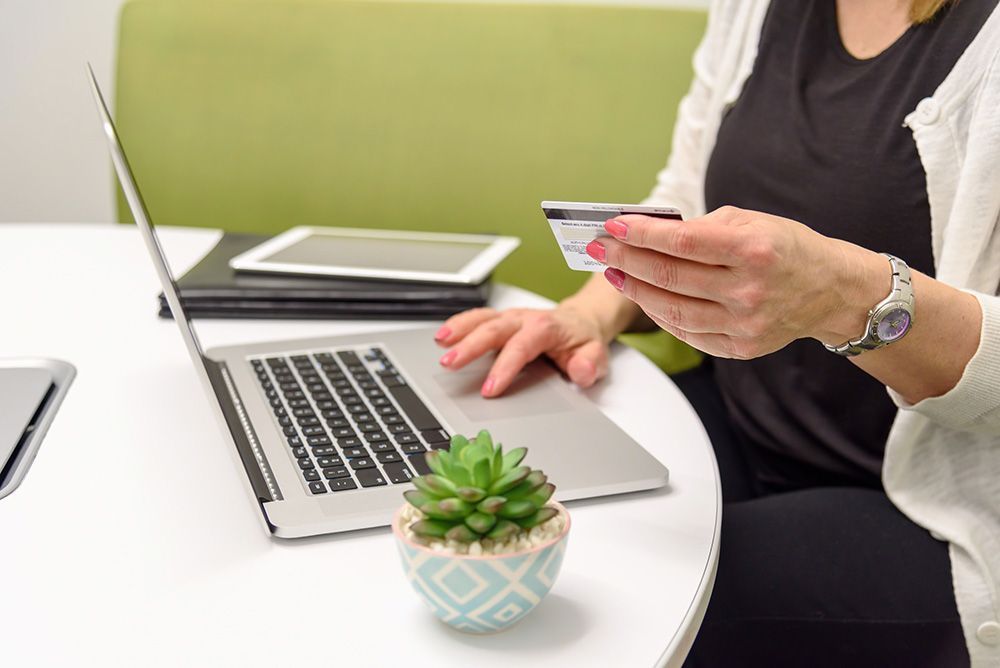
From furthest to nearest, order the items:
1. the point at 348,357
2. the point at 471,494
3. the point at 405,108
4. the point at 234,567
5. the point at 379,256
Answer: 1. the point at 405,108
2. the point at 379,256
3. the point at 348,357
4. the point at 234,567
5. the point at 471,494

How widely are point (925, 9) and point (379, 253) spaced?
0.63m

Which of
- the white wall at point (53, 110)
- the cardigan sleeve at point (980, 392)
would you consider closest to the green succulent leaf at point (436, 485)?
the cardigan sleeve at point (980, 392)

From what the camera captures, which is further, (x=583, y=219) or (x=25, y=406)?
(x=25, y=406)

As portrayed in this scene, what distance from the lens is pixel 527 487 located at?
51 centimetres

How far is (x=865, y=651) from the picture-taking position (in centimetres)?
83

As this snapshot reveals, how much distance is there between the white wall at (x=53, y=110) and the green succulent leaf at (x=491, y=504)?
72.5 inches

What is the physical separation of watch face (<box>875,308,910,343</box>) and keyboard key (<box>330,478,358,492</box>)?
0.38 m

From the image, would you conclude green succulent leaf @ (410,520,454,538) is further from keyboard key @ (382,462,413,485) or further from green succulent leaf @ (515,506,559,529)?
keyboard key @ (382,462,413,485)

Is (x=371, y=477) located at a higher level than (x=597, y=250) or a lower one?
lower

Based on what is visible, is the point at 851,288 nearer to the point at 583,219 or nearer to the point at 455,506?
the point at 583,219

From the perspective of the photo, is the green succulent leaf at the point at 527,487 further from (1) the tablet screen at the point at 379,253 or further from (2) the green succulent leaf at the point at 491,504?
(1) the tablet screen at the point at 379,253

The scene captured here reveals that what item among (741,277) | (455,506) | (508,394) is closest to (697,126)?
(508,394)

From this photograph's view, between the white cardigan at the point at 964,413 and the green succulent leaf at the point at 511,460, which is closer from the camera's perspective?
the green succulent leaf at the point at 511,460

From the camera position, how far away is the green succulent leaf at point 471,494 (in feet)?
1.61
